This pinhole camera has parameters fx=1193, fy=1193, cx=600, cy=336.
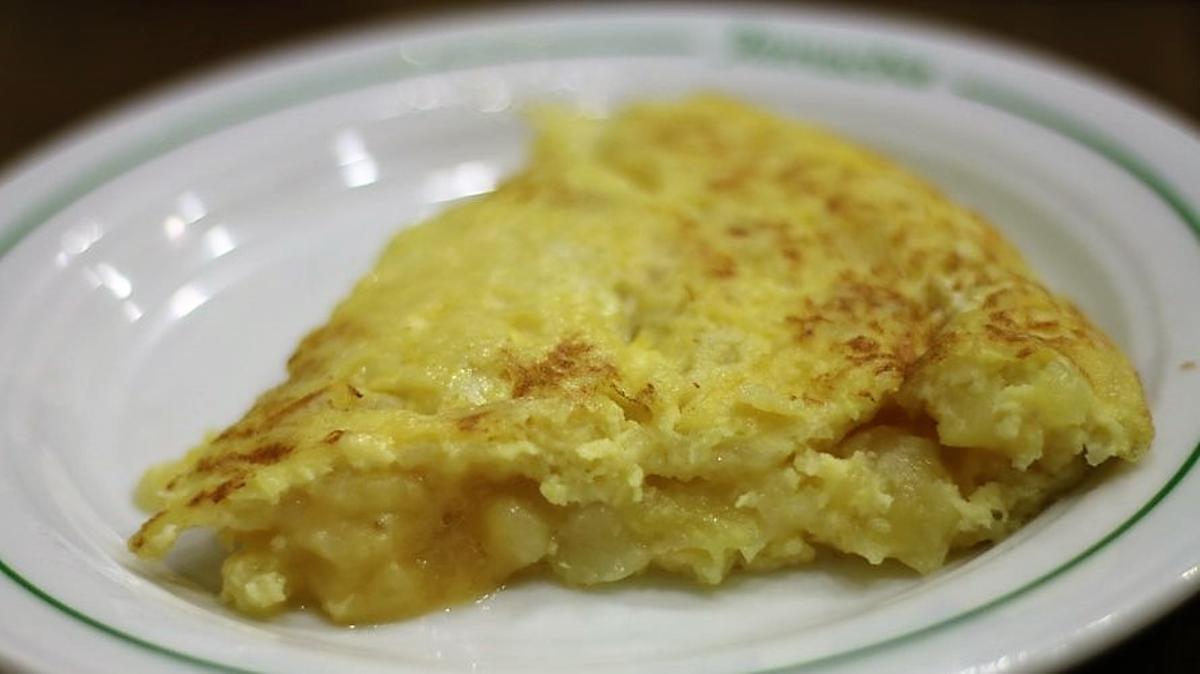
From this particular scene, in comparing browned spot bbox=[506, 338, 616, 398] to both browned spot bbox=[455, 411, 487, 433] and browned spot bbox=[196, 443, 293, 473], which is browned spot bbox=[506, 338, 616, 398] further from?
browned spot bbox=[196, 443, 293, 473]

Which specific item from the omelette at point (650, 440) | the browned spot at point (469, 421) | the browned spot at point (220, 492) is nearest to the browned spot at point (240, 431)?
the omelette at point (650, 440)

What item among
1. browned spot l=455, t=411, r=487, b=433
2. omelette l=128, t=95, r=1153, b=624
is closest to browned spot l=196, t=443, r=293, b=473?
omelette l=128, t=95, r=1153, b=624

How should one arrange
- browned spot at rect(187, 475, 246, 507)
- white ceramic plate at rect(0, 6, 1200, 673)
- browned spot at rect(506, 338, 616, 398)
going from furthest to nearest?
1. browned spot at rect(506, 338, 616, 398)
2. browned spot at rect(187, 475, 246, 507)
3. white ceramic plate at rect(0, 6, 1200, 673)

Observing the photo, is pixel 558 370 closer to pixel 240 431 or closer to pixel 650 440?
pixel 650 440

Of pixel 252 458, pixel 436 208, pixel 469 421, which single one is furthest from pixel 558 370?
pixel 436 208

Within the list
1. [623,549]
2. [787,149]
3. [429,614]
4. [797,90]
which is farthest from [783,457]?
[797,90]

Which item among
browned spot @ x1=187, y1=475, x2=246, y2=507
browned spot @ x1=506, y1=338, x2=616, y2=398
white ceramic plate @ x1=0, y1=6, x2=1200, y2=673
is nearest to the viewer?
white ceramic plate @ x1=0, y1=6, x2=1200, y2=673
